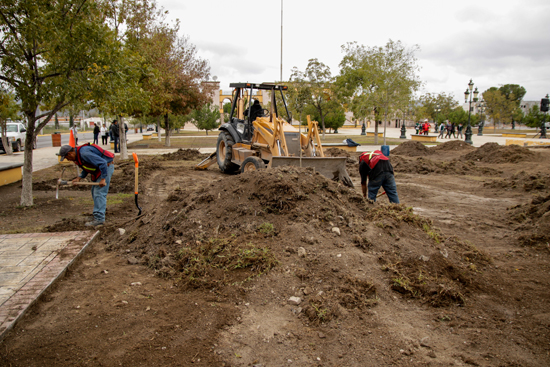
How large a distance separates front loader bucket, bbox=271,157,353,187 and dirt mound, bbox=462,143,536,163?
1055 centimetres

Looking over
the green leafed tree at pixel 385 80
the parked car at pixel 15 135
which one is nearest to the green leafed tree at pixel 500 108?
the green leafed tree at pixel 385 80

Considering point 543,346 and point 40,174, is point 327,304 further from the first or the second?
point 40,174

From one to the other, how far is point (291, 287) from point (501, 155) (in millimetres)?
15587

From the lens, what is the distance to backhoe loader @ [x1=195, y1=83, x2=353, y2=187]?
344 inches

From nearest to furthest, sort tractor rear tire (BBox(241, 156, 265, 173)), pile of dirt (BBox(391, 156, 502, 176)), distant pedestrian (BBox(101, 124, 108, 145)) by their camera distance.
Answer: tractor rear tire (BBox(241, 156, 265, 173))
pile of dirt (BBox(391, 156, 502, 176))
distant pedestrian (BBox(101, 124, 108, 145))

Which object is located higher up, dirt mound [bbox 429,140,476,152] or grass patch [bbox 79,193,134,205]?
dirt mound [bbox 429,140,476,152]

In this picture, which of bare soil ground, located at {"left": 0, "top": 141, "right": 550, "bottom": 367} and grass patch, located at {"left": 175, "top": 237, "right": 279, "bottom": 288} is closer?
bare soil ground, located at {"left": 0, "top": 141, "right": 550, "bottom": 367}

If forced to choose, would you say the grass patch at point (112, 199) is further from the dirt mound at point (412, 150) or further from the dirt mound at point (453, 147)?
the dirt mound at point (453, 147)

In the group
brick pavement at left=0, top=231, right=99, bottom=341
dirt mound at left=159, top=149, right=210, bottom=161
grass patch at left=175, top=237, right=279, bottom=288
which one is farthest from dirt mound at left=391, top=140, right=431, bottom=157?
brick pavement at left=0, top=231, right=99, bottom=341

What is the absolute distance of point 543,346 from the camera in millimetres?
3252

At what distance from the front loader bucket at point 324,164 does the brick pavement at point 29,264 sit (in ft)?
13.9

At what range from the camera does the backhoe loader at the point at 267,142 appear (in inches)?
344

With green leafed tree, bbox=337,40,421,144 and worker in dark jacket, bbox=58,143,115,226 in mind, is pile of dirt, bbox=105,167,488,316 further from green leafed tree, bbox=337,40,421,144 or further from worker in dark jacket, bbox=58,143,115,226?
green leafed tree, bbox=337,40,421,144

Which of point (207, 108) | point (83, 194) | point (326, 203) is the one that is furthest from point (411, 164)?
point (207, 108)
